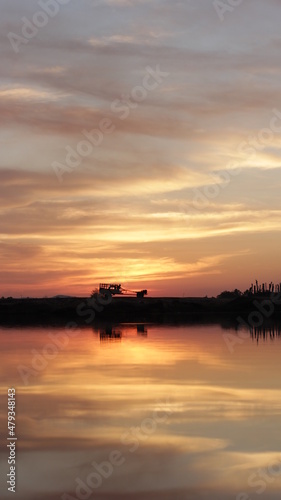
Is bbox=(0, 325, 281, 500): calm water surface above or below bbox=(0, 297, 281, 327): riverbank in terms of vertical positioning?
below

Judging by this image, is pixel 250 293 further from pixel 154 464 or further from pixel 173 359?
pixel 154 464

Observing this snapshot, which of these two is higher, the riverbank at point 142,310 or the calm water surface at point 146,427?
the riverbank at point 142,310

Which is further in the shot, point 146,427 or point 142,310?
point 142,310

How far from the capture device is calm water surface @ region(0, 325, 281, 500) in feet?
49.6

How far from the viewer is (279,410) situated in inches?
869

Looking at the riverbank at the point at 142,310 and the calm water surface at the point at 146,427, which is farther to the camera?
the riverbank at the point at 142,310

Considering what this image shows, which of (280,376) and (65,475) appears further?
(280,376)

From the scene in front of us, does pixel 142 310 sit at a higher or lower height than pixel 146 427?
higher

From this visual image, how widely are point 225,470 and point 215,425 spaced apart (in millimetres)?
4067

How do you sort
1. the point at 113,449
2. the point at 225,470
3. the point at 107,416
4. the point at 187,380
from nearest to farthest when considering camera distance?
the point at 225,470, the point at 113,449, the point at 107,416, the point at 187,380

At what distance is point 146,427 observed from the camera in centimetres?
2017

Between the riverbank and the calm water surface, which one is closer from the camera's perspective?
the calm water surface

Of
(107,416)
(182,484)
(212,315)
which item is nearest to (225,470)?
(182,484)

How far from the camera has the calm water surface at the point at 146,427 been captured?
596 inches
